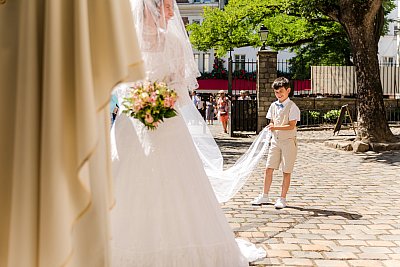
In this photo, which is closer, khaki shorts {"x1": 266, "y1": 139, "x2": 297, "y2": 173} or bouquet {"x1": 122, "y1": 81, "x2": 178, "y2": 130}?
bouquet {"x1": 122, "y1": 81, "x2": 178, "y2": 130}

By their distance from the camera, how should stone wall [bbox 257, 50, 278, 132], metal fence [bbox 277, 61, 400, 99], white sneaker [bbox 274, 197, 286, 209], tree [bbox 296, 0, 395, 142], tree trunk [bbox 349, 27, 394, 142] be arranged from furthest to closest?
metal fence [bbox 277, 61, 400, 99], stone wall [bbox 257, 50, 278, 132], tree trunk [bbox 349, 27, 394, 142], tree [bbox 296, 0, 395, 142], white sneaker [bbox 274, 197, 286, 209]

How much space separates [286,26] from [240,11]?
3253 millimetres

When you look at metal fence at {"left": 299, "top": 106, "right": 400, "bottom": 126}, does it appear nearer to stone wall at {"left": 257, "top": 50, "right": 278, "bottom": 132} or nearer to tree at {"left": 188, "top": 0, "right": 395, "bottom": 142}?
stone wall at {"left": 257, "top": 50, "right": 278, "bottom": 132}

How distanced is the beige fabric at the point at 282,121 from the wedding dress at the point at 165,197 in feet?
9.70

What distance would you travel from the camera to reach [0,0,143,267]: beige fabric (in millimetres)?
2021

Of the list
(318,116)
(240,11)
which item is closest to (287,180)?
(240,11)

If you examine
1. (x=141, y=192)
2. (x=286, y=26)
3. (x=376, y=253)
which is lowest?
(x=376, y=253)

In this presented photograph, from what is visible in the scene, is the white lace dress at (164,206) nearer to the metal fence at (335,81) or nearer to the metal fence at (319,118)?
the metal fence at (319,118)

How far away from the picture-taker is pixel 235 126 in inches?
914

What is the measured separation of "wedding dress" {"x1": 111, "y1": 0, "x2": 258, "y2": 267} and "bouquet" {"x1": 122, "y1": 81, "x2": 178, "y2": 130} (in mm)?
141

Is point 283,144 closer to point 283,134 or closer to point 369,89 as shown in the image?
point 283,134

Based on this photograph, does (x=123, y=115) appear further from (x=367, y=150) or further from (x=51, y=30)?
(x=367, y=150)

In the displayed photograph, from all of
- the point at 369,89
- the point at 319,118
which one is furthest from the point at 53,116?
the point at 319,118

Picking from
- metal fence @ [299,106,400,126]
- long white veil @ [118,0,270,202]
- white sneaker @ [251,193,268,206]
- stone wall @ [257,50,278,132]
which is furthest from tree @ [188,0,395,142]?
long white veil @ [118,0,270,202]
